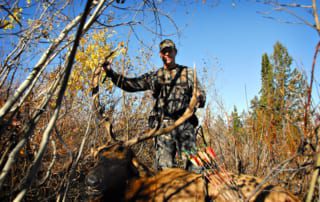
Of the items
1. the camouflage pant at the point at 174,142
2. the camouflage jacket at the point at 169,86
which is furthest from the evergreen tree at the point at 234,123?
the camouflage jacket at the point at 169,86

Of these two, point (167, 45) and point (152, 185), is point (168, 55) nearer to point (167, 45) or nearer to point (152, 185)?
point (167, 45)

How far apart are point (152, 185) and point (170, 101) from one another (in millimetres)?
1297

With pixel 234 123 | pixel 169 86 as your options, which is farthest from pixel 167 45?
pixel 234 123

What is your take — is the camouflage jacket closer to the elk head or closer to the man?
the man

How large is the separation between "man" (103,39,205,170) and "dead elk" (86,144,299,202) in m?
0.61

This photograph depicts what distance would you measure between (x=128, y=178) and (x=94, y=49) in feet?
Result: 18.7

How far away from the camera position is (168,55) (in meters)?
3.81

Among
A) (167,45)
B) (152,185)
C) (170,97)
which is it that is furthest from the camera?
(167,45)

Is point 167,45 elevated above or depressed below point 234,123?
above

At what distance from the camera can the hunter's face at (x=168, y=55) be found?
3.78m

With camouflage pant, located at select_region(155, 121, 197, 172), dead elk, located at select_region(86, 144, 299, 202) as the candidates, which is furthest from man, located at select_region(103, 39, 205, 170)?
dead elk, located at select_region(86, 144, 299, 202)

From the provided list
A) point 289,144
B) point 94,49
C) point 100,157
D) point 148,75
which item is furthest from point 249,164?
point 94,49

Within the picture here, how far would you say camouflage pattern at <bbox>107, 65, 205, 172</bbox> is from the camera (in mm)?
3504

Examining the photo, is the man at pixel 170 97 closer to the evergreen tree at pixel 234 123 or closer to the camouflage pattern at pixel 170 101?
the camouflage pattern at pixel 170 101
